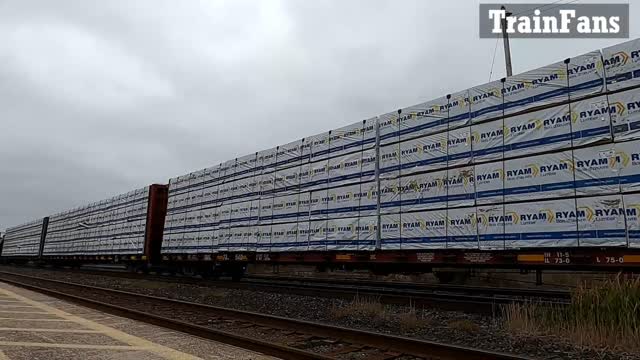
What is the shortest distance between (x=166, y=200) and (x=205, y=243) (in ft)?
20.4

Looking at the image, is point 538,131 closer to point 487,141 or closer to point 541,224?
point 487,141

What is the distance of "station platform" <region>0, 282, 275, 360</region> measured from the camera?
20.3 feet

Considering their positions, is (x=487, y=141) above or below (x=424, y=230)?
above

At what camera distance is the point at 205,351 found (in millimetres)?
6676

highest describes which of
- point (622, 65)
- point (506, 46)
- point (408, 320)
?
point (506, 46)

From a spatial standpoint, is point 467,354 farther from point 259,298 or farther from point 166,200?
point 166,200

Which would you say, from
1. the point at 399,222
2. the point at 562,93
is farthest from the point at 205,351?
the point at 562,93

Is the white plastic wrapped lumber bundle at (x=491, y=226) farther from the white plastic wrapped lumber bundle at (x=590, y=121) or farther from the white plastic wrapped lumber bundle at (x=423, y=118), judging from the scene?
the white plastic wrapped lumber bundle at (x=423, y=118)

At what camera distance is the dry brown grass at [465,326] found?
762cm

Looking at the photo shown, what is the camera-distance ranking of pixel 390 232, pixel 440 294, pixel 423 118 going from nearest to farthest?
pixel 423 118 → pixel 390 232 → pixel 440 294

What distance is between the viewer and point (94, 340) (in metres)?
7.21

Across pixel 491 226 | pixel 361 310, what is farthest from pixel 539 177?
pixel 361 310

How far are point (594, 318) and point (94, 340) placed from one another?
24.0 ft

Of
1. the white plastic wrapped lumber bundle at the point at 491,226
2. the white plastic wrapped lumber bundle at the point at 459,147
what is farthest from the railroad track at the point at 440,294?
the white plastic wrapped lumber bundle at the point at 459,147
